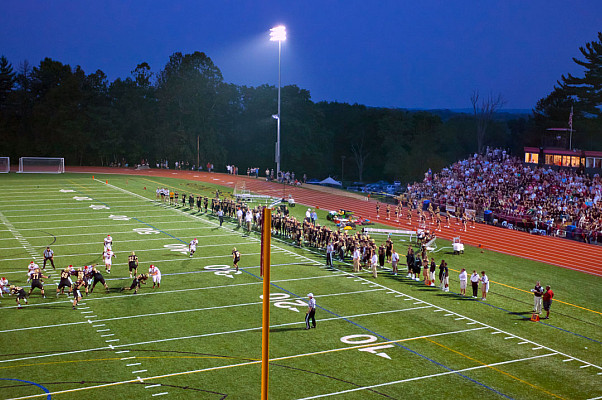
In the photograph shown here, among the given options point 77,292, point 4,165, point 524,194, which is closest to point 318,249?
point 77,292

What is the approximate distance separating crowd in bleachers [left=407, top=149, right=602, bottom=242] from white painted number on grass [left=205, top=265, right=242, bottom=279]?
66.8ft

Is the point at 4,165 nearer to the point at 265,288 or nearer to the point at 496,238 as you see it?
the point at 496,238

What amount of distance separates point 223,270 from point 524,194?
2361 centimetres

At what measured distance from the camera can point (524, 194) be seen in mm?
40719

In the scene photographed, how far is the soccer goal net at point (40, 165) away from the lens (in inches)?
2633

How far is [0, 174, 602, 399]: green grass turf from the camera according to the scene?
49.1 ft

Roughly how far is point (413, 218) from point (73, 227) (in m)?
22.7

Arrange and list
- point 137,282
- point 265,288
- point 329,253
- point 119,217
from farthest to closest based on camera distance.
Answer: point 119,217 → point 329,253 → point 137,282 → point 265,288

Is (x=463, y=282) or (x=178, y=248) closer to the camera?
(x=463, y=282)

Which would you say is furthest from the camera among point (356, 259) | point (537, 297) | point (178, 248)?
point (178, 248)

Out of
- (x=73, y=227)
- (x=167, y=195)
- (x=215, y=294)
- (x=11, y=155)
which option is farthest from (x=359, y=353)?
(x=11, y=155)

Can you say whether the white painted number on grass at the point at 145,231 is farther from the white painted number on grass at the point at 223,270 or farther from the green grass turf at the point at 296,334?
the white painted number on grass at the point at 223,270

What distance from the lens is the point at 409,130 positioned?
93.9 m

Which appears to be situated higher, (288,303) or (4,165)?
(4,165)
